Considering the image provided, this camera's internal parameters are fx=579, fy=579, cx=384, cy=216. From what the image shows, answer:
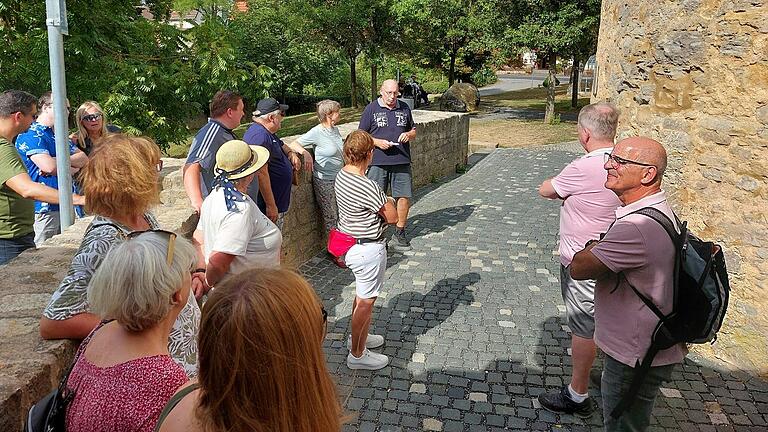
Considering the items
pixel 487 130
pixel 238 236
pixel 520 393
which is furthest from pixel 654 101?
pixel 487 130

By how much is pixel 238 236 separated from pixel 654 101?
11.7ft

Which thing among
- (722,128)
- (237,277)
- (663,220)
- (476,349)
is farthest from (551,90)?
(237,277)

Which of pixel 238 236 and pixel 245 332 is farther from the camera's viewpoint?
pixel 238 236

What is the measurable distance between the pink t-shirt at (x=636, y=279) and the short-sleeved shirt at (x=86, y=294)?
1.84m

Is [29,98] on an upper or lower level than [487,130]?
upper

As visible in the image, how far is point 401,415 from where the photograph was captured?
359cm

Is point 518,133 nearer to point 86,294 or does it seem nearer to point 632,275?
point 632,275

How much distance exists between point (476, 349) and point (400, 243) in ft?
8.55

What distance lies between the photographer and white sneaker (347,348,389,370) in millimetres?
4098

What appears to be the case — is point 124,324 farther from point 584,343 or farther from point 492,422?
point 584,343

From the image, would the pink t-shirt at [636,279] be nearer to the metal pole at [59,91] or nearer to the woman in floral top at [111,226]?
the woman in floral top at [111,226]

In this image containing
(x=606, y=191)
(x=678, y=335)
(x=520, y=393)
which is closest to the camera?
(x=678, y=335)

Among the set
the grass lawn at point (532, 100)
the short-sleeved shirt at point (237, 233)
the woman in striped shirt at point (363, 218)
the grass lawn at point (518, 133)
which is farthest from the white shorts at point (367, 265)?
the grass lawn at point (532, 100)

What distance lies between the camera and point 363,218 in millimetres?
3920
